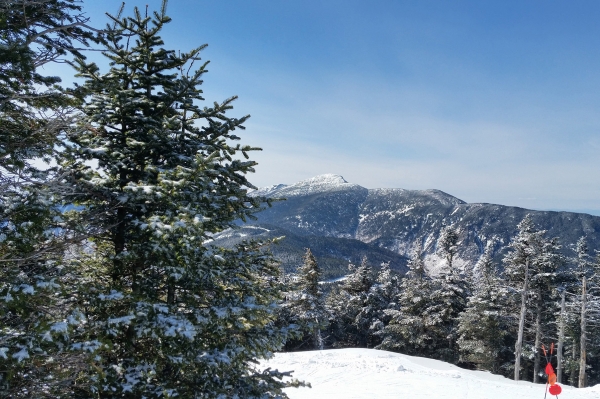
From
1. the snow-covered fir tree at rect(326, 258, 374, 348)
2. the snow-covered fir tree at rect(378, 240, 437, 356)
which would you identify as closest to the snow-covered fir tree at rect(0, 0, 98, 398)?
the snow-covered fir tree at rect(378, 240, 437, 356)

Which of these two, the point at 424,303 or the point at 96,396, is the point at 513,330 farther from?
the point at 96,396

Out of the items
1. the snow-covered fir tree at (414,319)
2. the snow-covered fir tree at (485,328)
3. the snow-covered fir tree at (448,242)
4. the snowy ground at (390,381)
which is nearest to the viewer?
the snowy ground at (390,381)

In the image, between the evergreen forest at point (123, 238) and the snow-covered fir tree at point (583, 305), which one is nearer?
the evergreen forest at point (123, 238)

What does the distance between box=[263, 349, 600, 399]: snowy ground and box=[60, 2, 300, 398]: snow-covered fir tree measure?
8.53 metres

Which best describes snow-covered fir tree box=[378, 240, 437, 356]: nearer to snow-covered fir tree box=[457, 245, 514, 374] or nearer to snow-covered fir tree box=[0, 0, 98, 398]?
snow-covered fir tree box=[457, 245, 514, 374]

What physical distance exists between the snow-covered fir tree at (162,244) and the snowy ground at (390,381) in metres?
8.53

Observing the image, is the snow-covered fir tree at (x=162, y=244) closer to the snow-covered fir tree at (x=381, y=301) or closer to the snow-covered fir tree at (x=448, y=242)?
the snow-covered fir tree at (x=381, y=301)

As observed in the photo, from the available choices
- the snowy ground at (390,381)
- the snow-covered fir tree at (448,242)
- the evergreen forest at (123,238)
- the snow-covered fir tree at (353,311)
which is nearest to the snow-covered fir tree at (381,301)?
the snow-covered fir tree at (353,311)

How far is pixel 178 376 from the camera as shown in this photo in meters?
6.21

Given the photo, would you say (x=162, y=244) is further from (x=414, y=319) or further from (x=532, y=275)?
(x=414, y=319)

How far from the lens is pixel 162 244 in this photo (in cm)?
538

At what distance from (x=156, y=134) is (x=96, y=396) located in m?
4.44

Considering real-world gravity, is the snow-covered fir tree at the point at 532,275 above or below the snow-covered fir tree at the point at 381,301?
above

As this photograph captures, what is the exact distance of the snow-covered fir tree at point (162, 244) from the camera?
17.5ft
